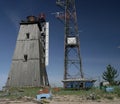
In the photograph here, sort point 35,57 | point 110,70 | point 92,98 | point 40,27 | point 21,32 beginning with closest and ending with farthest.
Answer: point 92,98 → point 35,57 → point 21,32 → point 40,27 → point 110,70

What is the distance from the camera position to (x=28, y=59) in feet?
138

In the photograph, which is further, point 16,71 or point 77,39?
point 77,39

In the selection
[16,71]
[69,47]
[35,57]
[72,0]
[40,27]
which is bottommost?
[16,71]

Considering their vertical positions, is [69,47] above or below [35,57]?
above

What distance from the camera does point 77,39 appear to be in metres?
49.5

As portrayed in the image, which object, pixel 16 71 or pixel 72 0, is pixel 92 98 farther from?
pixel 72 0

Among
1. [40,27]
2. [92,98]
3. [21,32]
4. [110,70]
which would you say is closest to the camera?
[92,98]

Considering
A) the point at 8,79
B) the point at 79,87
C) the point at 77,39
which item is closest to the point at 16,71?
the point at 8,79

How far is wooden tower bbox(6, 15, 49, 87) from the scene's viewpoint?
4019cm

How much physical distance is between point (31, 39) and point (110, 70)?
25067 mm

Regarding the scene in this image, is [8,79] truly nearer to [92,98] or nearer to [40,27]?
[40,27]

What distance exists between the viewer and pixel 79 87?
3956 centimetres

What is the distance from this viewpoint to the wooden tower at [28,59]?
132 ft

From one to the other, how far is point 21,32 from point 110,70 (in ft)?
87.5
